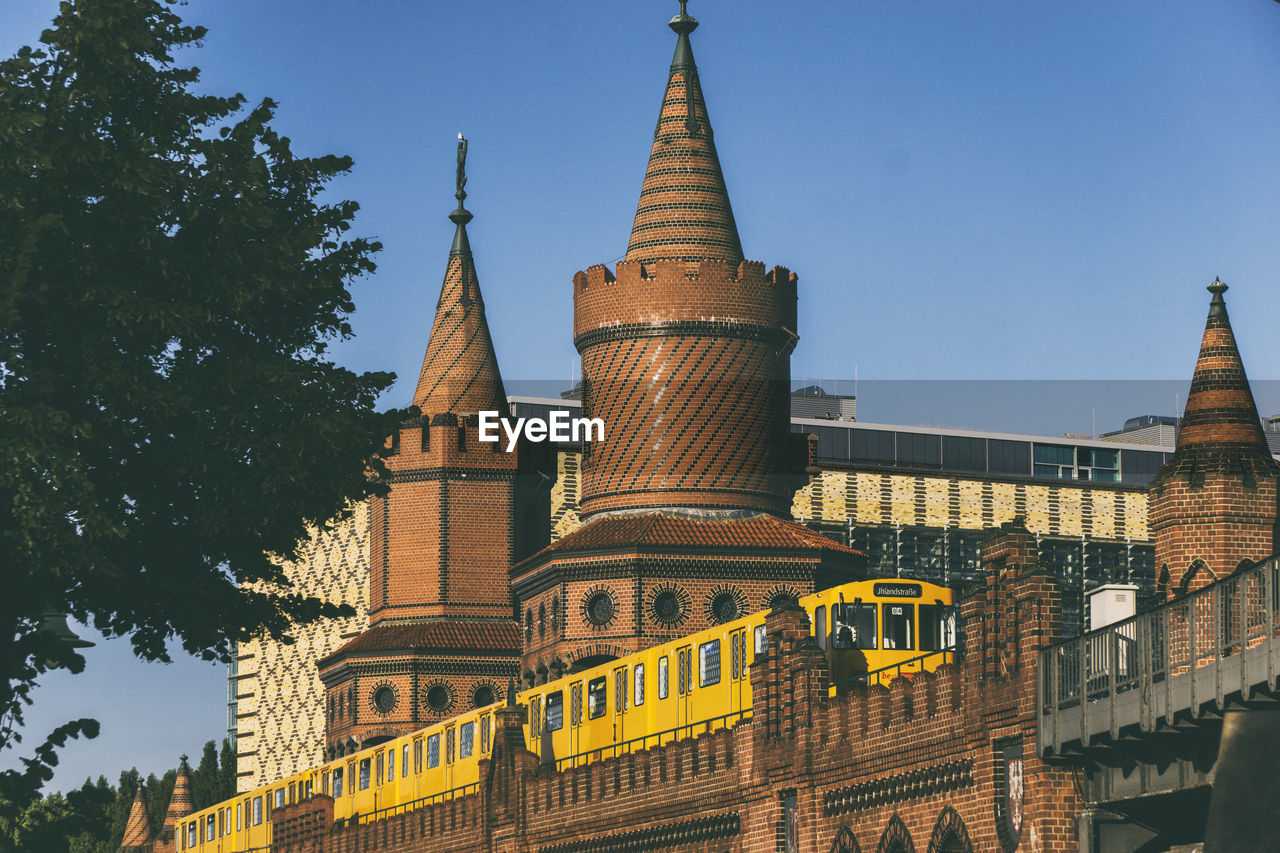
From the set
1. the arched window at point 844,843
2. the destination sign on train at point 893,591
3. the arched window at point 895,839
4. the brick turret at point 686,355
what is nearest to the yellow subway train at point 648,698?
the destination sign on train at point 893,591

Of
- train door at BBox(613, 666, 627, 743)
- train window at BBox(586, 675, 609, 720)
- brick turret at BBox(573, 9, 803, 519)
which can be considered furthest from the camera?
brick turret at BBox(573, 9, 803, 519)

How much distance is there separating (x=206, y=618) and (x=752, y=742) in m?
14.5

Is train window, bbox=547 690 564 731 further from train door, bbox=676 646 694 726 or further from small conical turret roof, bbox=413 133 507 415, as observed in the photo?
small conical turret roof, bbox=413 133 507 415

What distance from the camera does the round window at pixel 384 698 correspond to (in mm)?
69062

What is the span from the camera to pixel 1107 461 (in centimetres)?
9819

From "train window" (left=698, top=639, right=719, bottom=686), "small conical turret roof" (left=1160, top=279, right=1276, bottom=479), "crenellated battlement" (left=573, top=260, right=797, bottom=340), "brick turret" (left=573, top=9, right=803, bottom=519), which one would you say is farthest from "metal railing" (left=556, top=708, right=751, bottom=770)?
"crenellated battlement" (left=573, top=260, right=797, bottom=340)

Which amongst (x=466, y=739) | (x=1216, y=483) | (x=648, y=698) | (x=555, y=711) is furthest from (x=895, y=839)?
(x=466, y=739)

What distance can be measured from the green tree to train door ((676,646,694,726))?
16.3 m

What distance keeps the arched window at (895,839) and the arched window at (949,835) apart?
2.37 ft

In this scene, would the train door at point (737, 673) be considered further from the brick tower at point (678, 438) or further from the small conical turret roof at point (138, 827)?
the small conical turret roof at point (138, 827)

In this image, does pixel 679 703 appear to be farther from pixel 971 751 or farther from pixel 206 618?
pixel 206 618

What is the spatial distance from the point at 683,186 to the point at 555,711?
16.1 m

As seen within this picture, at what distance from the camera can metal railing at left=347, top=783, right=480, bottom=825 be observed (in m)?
57.3

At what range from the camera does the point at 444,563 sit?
2699 inches
